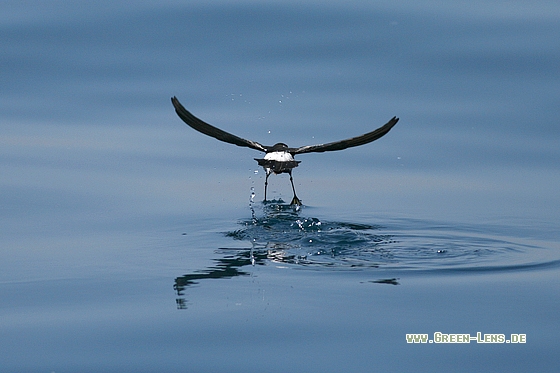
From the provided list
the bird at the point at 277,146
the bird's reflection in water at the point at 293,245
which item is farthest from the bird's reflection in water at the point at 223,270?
the bird at the point at 277,146

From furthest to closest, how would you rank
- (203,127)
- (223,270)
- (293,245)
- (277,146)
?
(277,146) < (203,127) < (293,245) < (223,270)

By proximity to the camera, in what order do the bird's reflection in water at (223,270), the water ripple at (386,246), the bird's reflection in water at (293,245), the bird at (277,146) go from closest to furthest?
1. the bird's reflection in water at (223,270)
2. the bird's reflection in water at (293,245)
3. the water ripple at (386,246)
4. the bird at (277,146)

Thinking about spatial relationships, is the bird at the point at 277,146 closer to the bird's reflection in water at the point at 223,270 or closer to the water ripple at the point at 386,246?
the water ripple at the point at 386,246

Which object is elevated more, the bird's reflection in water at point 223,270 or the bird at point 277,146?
the bird at point 277,146

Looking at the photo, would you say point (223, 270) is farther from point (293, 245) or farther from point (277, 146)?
point (277, 146)

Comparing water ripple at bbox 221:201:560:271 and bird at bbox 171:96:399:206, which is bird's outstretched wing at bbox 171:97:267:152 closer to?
bird at bbox 171:96:399:206

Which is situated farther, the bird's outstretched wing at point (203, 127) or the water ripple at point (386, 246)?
the bird's outstretched wing at point (203, 127)

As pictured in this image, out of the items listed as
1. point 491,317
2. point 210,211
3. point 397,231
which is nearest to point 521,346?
point 491,317

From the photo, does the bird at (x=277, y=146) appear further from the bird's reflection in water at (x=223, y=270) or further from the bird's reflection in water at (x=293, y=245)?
the bird's reflection in water at (x=223, y=270)

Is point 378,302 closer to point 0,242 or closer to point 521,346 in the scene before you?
point 521,346

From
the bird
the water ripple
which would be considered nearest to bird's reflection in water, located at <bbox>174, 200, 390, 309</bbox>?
the water ripple

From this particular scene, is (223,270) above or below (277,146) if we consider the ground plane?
below

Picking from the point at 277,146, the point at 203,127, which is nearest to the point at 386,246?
the point at 277,146

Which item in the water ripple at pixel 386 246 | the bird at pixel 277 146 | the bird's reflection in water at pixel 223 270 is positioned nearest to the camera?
the bird's reflection in water at pixel 223 270
